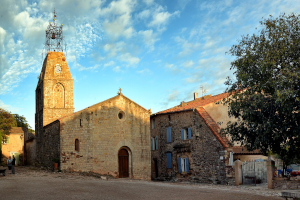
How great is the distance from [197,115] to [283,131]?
1272 cm

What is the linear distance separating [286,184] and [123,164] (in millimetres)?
13576

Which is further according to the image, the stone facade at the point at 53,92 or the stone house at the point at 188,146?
the stone facade at the point at 53,92

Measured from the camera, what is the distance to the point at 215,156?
23.4 meters

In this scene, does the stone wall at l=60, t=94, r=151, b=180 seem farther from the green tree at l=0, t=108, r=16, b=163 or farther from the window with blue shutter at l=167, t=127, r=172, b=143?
the green tree at l=0, t=108, r=16, b=163

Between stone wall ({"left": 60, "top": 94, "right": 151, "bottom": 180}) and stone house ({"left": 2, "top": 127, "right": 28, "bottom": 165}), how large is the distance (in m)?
22.5

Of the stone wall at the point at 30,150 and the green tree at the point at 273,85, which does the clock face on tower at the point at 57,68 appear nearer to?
the stone wall at the point at 30,150

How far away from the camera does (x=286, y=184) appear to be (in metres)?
18.2

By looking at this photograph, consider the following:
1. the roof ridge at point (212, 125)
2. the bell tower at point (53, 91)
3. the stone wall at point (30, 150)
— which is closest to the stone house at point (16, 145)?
the stone wall at point (30, 150)

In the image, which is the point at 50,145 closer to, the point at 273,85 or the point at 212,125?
the point at 212,125

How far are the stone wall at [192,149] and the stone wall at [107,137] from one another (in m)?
2.32

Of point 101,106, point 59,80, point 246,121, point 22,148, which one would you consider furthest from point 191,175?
point 22,148

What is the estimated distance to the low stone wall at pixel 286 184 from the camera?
58.4 ft

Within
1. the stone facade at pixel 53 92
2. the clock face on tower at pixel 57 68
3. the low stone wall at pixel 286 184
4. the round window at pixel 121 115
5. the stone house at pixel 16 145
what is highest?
the clock face on tower at pixel 57 68

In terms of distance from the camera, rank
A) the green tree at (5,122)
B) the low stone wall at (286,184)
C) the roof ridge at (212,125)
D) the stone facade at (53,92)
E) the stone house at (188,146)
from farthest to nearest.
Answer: the green tree at (5,122), the stone facade at (53,92), the stone house at (188,146), the roof ridge at (212,125), the low stone wall at (286,184)
